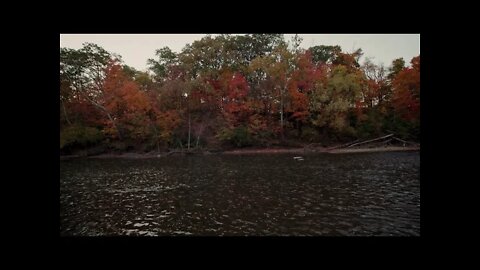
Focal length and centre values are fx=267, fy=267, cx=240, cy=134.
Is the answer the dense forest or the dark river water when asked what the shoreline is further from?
the dark river water

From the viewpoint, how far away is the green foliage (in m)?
29.1

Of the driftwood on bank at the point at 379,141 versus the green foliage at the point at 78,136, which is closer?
the green foliage at the point at 78,136

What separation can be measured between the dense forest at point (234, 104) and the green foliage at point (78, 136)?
0.10m

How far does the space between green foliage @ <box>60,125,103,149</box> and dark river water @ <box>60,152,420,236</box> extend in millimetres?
13838

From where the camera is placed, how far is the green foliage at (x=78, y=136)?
1146 inches

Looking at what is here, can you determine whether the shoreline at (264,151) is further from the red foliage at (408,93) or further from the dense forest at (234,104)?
the red foliage at (408,93)

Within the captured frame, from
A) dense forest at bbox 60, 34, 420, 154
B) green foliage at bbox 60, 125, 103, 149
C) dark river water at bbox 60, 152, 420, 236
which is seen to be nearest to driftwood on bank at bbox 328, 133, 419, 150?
dense forest at bbox 60, 34, 420, 154

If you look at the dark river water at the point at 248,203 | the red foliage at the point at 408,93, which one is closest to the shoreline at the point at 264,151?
the red foliage at the point at 408,93

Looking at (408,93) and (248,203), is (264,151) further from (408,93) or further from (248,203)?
(248,203)

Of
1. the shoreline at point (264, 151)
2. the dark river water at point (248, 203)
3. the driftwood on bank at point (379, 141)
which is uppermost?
the driftwood on bank at point (379, 141)

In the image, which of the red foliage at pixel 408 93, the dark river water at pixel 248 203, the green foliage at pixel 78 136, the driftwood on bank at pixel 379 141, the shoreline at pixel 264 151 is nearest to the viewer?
the dark river water at pixel 248 203

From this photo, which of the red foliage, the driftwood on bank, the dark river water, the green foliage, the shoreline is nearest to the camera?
the dark river water

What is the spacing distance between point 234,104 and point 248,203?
2571 cm

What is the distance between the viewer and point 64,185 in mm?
15508
